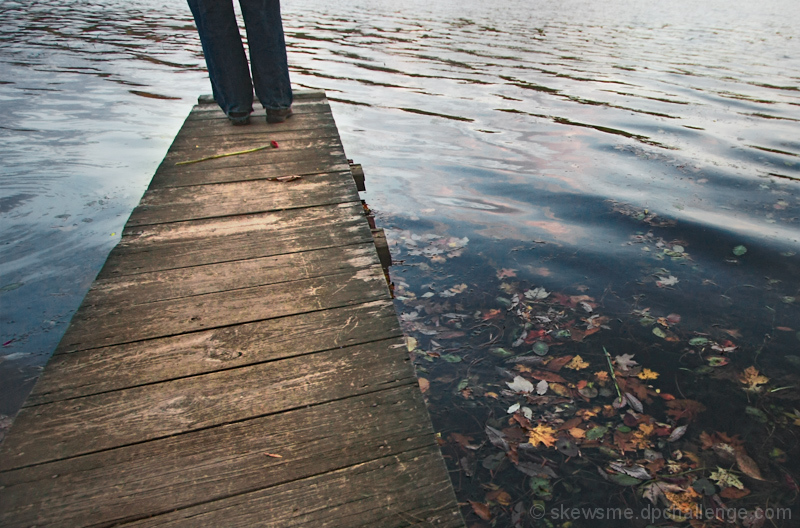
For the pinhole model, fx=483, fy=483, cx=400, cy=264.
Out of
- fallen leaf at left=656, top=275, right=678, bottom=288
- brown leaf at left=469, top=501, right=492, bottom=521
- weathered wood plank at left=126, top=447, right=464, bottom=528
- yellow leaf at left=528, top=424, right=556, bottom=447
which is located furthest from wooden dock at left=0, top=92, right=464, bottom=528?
fallen leaf at left=656, top=275, right=678, bottom=288

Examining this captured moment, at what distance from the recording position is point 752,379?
11.3 feet

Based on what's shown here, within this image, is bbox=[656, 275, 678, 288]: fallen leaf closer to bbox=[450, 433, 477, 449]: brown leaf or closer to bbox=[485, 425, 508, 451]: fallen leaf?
bbox=[485, 425, 508, 451]: fallen leaf

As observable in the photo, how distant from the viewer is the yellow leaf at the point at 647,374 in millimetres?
3494

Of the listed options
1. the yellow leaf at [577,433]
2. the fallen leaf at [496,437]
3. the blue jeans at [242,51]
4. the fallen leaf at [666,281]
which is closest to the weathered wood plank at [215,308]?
the fallen leaf at [496,437]

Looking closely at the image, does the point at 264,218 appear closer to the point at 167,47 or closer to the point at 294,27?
the point at 167,47

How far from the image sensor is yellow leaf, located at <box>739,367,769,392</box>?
3377 millimetres

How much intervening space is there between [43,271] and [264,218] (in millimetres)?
2877

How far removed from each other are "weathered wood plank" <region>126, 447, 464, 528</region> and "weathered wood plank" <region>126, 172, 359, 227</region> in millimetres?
2194

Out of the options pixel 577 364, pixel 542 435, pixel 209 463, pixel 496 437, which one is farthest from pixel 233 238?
pixel 577 364

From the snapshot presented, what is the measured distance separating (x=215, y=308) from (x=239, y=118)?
122 inches

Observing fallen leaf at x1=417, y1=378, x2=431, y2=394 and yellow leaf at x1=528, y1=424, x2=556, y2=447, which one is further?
fallen leaf at x1=417, y1=378, x2=431, y2=394

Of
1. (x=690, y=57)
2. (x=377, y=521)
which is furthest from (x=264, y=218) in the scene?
(x=690, y=57)

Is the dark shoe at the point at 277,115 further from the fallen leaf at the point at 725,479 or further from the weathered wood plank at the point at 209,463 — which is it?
the fallen leaf at the point at 725,479

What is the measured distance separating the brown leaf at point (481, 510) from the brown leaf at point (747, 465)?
152 cm
